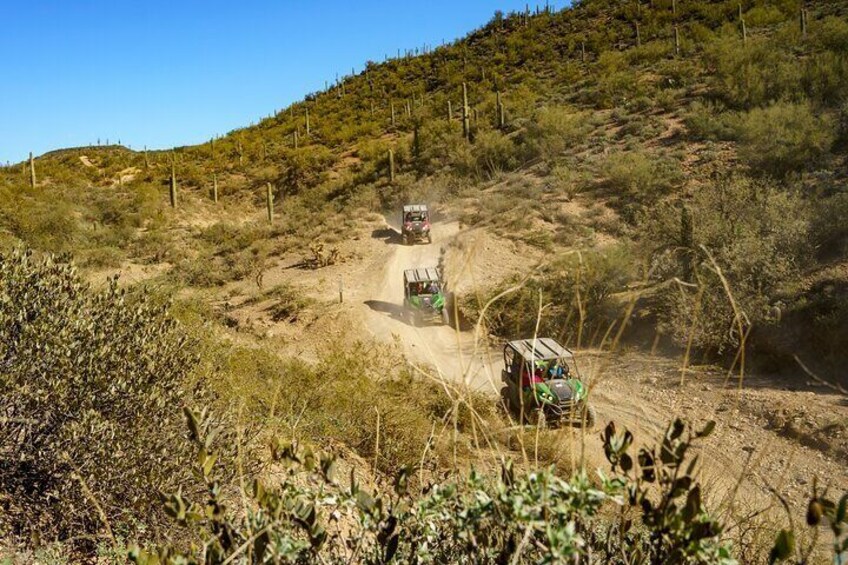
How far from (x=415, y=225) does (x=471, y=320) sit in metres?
8.98

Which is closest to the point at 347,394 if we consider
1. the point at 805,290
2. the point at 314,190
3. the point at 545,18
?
the point at 805,290

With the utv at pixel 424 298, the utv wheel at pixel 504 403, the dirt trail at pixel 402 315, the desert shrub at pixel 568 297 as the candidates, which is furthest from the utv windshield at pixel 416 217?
the utv wheel at pixel 504 403

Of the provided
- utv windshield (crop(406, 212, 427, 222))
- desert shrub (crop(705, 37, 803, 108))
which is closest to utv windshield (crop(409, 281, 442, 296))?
utv windshield (crop(406, 212, 427, 222))

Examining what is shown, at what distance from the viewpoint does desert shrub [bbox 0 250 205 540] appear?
4.09 meters

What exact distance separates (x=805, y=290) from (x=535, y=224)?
11.7 metres

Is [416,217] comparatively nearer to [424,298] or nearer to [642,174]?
[424,298]

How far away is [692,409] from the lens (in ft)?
31.3

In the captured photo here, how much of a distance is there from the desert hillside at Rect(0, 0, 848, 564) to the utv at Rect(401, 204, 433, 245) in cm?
73

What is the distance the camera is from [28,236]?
2356 centimetres

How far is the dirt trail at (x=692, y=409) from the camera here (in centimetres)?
728

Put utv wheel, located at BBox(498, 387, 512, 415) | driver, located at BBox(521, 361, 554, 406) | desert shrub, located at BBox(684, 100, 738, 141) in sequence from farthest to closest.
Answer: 1. desert shrub, located at BBox(684, 100, 738, 141)
2. driver, located at BBox(521, 361, 554, 406)
3. utv wheel, located at BBox(498, 387, 512, 415)

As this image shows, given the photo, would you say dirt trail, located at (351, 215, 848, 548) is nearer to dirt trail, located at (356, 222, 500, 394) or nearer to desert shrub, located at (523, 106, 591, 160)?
dirt trail, located at (356, 222, 500, 394)

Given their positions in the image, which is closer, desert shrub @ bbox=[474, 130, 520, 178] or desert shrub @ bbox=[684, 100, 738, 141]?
desert shrub @ bbox=[684, 100, 738, 141]

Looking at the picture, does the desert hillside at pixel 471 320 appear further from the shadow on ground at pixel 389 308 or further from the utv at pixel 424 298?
the utv at pixel 424 298
